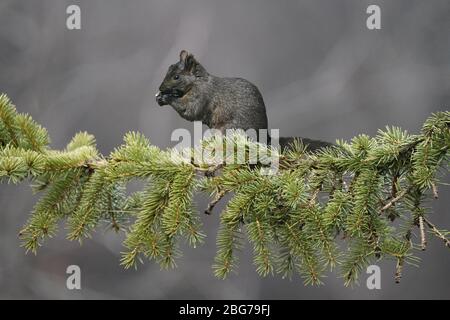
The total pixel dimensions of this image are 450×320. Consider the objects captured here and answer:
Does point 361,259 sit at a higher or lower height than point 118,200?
lower

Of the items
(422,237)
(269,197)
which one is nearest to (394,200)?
(422,237)

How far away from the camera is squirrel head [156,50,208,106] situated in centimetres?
150

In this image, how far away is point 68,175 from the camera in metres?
1.09

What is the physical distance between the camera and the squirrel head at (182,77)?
1497 millimetres

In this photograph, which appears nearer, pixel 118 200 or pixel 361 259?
pixel 361 259

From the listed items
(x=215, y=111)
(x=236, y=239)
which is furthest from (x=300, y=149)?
(x=215, y=111)

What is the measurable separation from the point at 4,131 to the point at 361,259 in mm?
667

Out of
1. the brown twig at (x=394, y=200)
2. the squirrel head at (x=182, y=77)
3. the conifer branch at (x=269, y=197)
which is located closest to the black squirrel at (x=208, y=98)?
the squirrel head at (x=182, y=77)

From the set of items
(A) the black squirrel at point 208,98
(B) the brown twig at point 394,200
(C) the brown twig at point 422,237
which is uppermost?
(A) the black squirrel at point 208,98

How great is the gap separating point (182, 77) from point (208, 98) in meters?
0.08

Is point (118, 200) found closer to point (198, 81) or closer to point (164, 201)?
point (164, 201)

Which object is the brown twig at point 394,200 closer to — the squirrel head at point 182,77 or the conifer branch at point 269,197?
the conifer branch at point 269,197

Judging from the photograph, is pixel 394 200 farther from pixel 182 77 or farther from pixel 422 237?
pixel 182 77

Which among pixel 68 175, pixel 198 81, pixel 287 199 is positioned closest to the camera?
pixel 287 199
